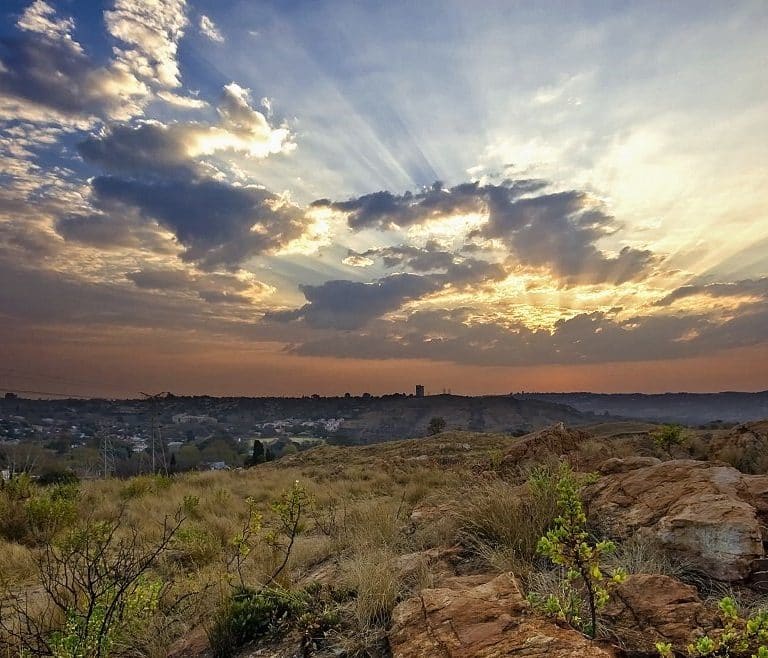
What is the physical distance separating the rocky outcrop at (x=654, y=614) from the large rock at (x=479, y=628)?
54cm

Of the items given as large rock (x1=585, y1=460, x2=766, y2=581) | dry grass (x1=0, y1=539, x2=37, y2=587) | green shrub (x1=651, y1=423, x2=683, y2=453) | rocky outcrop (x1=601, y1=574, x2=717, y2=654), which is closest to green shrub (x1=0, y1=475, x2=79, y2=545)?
dry grass (x1=0, y1=539, x2=37, y2=587)

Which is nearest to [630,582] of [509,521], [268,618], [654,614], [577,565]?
[654,614]

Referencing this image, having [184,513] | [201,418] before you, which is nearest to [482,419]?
[201,418]

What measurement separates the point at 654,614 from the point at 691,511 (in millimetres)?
2078

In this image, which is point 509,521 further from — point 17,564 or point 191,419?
point 191,419

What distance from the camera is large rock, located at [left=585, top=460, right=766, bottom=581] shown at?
4.79 m

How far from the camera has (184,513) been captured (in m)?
13.7

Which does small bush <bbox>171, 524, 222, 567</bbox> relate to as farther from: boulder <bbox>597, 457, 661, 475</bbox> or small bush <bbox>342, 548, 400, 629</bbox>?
boulder <bbox>597, 457, 661, 475</bbox>

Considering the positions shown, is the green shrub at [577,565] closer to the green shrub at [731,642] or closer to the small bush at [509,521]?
the green shrub at [731,642]

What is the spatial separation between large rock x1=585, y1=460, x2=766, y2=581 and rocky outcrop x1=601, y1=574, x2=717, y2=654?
3.86ft

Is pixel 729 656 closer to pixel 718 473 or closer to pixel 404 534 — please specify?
pixel 718 473

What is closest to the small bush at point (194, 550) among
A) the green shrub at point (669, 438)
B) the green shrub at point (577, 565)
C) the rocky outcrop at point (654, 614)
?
the green shrub at point (577, 565)

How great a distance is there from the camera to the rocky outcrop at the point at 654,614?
133 inches

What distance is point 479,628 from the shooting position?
3.46 m
